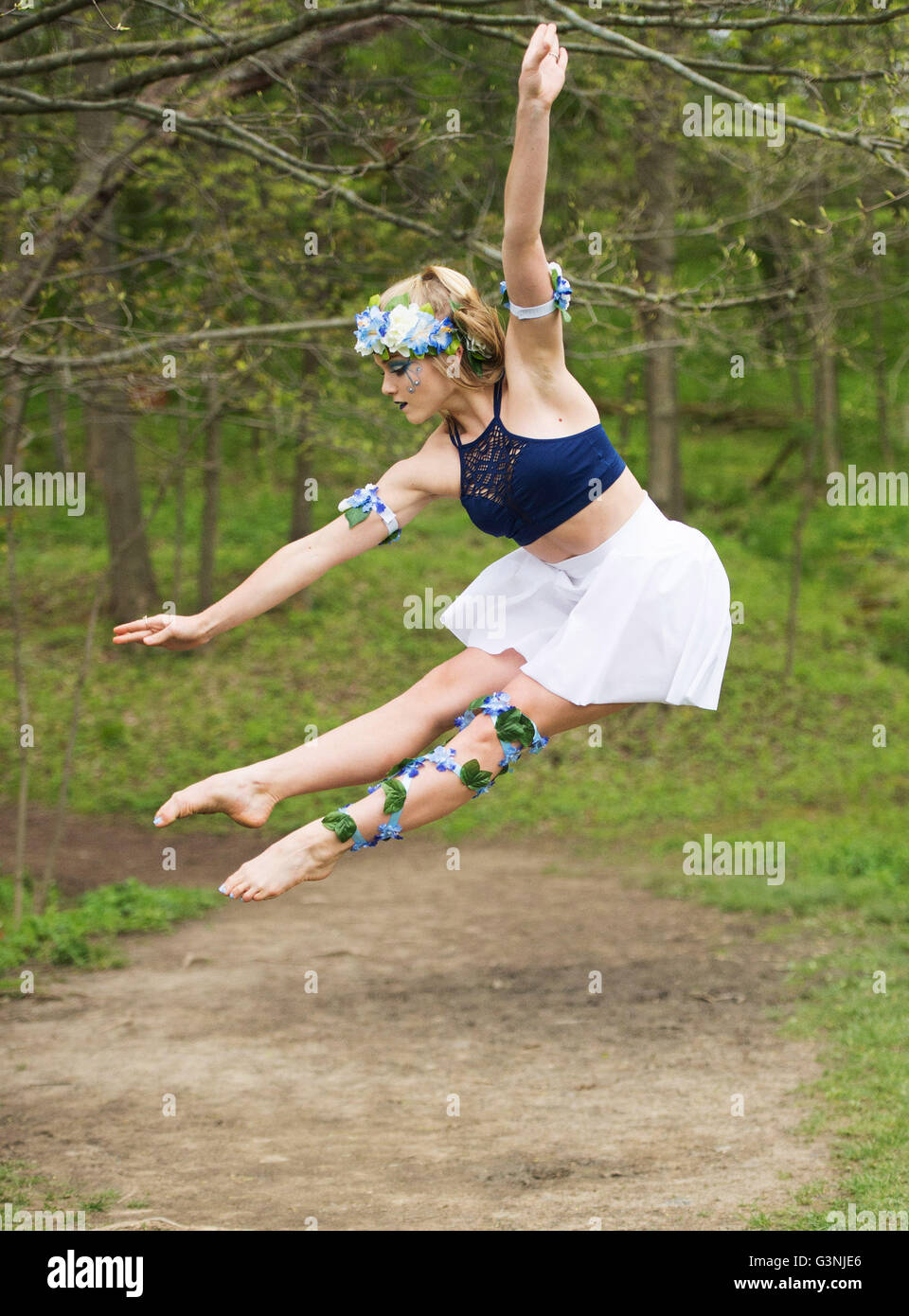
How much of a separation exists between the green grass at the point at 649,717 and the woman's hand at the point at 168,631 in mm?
3836

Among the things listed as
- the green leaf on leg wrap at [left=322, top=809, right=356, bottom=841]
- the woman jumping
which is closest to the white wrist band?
the woman jumping

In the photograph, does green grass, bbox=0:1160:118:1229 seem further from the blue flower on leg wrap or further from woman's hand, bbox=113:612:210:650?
the blue flower on leg wrap

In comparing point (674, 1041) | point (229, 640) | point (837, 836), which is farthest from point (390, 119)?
point (229, 640)

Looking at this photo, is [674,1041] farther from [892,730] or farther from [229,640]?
[229,640]

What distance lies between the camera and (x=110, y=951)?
770cm

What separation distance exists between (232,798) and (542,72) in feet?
5.46

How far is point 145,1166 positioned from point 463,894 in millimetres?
4279

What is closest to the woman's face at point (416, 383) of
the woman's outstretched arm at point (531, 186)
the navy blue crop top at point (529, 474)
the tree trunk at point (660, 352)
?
the navy blue crop top at point (529, 474)

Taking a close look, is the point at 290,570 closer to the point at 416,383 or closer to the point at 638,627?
the point at 416,383

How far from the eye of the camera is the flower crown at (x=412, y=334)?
306 cm

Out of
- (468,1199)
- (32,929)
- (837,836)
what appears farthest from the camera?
(837,836)

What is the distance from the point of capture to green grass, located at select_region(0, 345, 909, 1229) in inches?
332

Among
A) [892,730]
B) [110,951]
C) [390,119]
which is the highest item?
[390,119]

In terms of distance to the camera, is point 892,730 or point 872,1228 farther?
point 892,730
